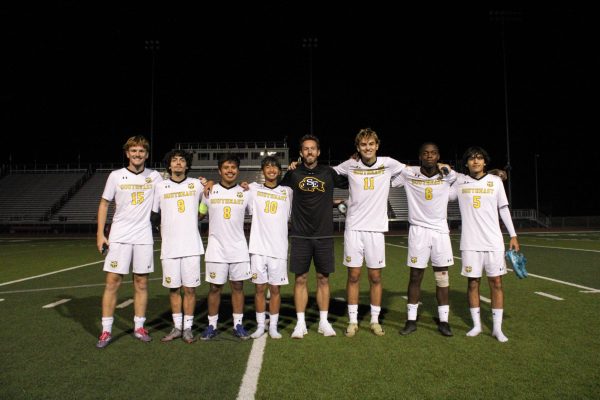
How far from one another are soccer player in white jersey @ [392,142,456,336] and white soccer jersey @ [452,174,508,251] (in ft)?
0.66

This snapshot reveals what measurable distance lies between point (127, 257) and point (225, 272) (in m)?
1.10

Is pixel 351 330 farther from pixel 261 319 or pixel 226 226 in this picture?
pixel 226 226

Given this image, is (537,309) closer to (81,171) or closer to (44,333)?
(44,333)

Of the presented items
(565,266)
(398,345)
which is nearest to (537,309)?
(398,345)

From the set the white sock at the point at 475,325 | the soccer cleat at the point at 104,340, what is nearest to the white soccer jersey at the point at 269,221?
the soccer cleat at the point at 104,340

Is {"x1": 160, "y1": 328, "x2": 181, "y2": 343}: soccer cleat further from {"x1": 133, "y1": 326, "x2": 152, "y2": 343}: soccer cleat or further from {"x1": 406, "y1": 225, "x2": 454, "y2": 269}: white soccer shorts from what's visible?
{"x1": 406, "y1": 225, "x2": 454, "y2": 269}: white soccer shorts

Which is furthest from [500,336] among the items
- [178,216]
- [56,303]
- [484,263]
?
[56,303]

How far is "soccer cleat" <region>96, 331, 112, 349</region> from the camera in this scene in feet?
13.2

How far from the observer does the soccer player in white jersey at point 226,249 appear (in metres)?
4.37

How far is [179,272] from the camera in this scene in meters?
→ 4.35

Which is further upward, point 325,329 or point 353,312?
point 353,312

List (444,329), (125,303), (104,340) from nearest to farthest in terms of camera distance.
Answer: (104,340) < (444,329) < (125,303)

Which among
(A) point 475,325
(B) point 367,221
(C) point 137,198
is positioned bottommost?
(A) point 475,325

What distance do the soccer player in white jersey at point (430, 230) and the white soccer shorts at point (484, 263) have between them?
0.66 ft
